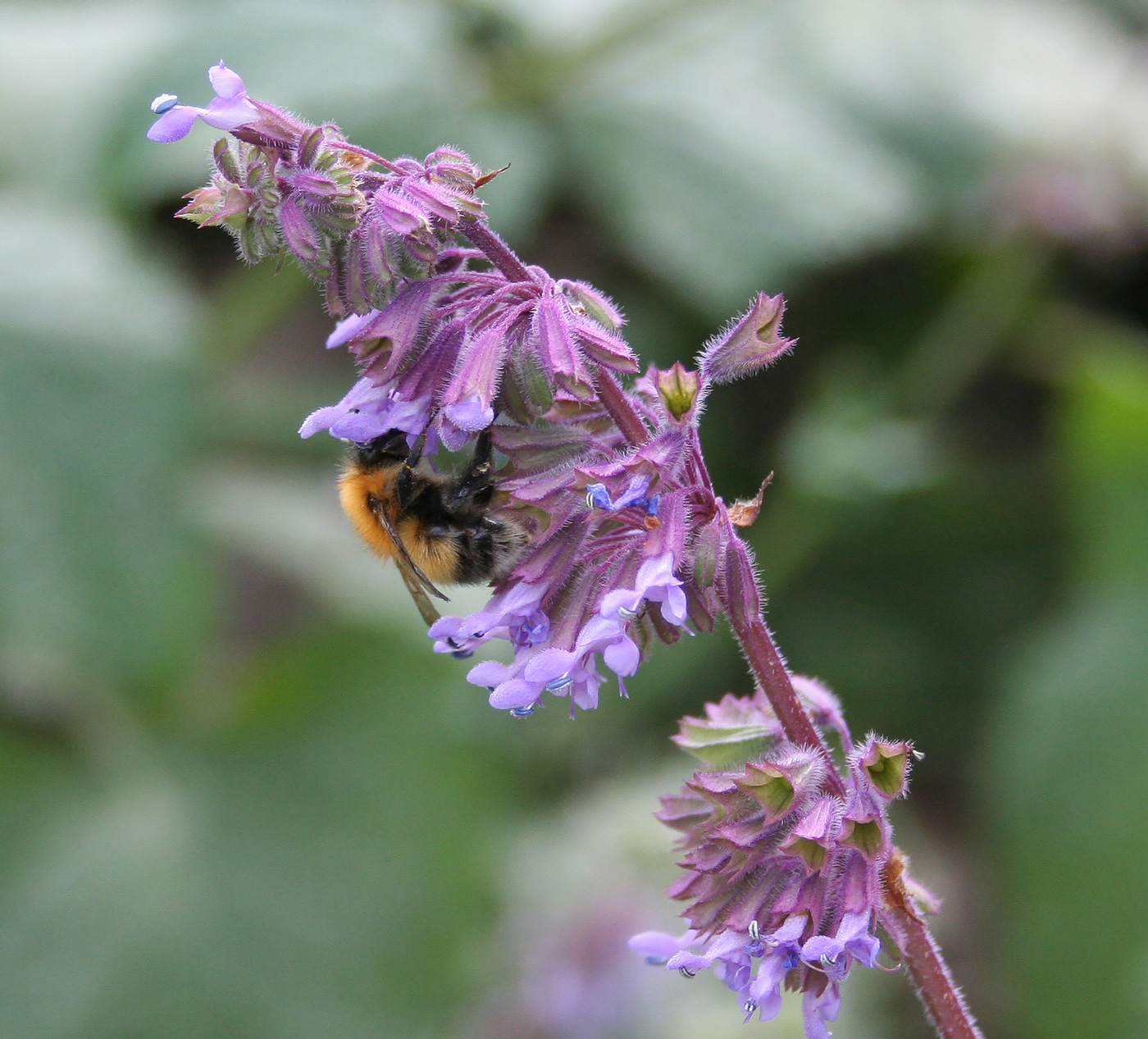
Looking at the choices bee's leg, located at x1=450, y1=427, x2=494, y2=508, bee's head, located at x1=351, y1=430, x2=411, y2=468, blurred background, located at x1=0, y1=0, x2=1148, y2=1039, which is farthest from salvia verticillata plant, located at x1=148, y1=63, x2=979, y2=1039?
blurred background, located at x1=0, y1=0, x2=1148, y2=1039

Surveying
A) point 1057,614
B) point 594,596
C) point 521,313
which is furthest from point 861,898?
point 1057,614

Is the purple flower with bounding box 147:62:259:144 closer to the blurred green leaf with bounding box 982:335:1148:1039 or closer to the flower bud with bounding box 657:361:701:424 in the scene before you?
the flower bud with bounding box 657:361:701:424

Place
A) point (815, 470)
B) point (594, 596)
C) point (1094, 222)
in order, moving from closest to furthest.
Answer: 1. point (594, 596)
2. point (815, 470)
3. point (1094, 222)

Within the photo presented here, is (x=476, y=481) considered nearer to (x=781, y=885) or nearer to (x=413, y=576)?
(x=413, y=576)

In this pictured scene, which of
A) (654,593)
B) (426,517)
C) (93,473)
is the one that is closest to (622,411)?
(654,593)

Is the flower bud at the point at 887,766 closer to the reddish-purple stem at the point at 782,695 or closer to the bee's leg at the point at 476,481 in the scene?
the reddish-purple stem at the point at 782,695

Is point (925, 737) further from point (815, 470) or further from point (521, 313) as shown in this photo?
point (521, 313)
